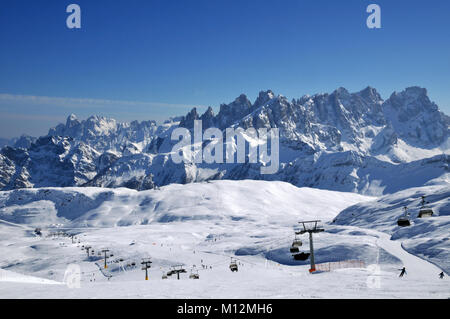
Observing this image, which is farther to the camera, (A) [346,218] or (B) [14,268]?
(A) [346,218]

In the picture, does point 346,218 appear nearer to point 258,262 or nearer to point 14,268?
point 258,262

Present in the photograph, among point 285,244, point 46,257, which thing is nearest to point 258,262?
point 285,244

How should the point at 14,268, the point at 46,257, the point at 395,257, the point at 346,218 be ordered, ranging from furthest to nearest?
the point at 346,218 → the point at 46,257 → the point at 14,268 → the point at 395,257
